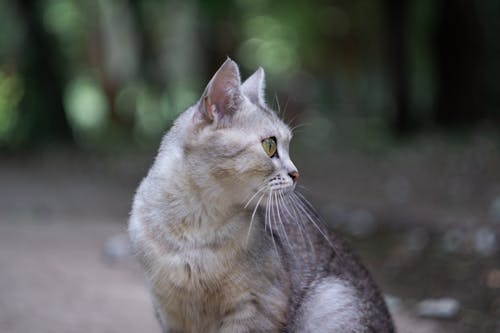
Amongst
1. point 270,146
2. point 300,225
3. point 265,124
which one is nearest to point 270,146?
point 270,146

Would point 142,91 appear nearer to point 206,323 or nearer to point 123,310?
point 123,310

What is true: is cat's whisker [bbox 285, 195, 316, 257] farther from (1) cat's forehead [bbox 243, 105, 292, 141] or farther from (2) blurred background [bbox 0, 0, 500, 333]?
(2) blurred background [bbox 0, 0, 500, 333]

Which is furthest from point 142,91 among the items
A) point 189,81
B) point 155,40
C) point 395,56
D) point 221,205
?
point 221,205

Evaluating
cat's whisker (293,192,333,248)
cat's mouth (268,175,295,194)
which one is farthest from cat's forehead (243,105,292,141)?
cat's whisker (293,192,333,248)

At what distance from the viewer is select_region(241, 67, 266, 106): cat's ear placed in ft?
12.9

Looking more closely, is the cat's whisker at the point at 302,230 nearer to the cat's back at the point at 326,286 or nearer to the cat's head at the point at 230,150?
the cat's back at the point at 326,286

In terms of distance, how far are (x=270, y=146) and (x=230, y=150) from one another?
0.23m

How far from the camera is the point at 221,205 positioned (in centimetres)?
356

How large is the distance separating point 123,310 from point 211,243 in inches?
78.1

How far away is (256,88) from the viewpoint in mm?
4031

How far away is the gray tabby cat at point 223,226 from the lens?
3506mm

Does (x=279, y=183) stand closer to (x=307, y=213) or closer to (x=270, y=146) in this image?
(x=270, y=146)

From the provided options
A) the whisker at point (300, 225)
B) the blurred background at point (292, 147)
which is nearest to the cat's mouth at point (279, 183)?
the whisker at point (300, 225)

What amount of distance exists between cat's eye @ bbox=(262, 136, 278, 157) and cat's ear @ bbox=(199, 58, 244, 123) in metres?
0.24
